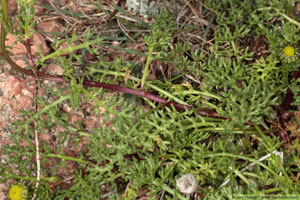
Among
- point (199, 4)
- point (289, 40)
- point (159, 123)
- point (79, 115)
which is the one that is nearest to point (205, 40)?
point (199, 4)

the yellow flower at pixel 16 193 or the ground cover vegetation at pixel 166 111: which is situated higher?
the ground cover vegetation at pixel 166 111

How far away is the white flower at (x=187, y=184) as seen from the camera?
2633 mm

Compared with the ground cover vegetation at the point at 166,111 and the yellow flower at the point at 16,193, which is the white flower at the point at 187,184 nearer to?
the ground cover vegetation at the point at 166,111

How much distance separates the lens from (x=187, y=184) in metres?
2.64

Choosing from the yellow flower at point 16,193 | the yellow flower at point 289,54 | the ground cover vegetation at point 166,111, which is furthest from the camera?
A: the yellow flower at point 289,54

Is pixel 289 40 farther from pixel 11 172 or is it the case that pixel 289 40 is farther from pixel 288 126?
pixel 11 172

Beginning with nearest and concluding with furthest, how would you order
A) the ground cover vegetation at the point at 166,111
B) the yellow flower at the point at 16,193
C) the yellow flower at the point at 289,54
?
the yellow flower at the point at 16,193 → the ground cover vegetation at the point at 166,111 → the yellow flower at the point at 289,54

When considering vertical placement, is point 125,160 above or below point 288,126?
below

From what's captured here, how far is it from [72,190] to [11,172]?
1.67 feet

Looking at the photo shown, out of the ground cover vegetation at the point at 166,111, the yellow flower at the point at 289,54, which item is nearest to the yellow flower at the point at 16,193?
the ground cover vegetation at the point at 166,111

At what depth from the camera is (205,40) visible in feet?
11.1

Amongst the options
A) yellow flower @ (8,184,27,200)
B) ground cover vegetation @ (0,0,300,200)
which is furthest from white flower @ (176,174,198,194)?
yellow flower @ (8,184,27,200)

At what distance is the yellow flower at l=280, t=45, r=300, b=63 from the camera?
9.02 feet

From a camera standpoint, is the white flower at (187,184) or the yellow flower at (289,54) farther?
the yellow flower at (289,54)
